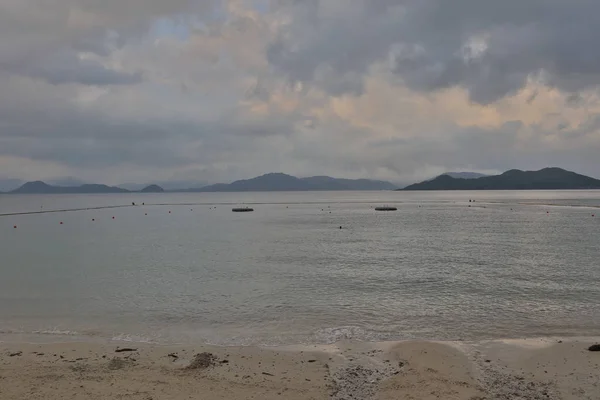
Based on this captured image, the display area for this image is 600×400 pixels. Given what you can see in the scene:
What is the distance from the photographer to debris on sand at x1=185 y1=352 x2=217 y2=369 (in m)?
14.2

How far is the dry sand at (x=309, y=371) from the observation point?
11984 mm

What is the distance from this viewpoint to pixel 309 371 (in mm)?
13711

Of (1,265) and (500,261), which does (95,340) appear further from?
(500,261)

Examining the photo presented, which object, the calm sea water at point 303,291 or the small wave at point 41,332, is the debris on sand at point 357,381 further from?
the small wave at point 41,332

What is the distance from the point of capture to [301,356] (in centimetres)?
1534

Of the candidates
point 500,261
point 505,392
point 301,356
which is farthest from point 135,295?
point 500,261

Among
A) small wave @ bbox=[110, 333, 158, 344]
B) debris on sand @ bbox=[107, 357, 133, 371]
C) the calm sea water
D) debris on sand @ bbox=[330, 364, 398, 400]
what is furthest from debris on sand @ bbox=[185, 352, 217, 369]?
debris on sand @ bbox=[330, 364, 398, 400]

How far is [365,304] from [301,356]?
941 centimetres

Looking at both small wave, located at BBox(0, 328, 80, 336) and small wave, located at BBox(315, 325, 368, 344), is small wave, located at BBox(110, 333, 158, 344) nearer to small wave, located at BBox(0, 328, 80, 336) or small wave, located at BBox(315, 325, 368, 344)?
small wave, located at BBox(0, 328, 80, 336)

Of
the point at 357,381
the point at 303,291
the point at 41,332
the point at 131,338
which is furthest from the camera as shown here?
A: the point at 303,291

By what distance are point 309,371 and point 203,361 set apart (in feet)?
11.9

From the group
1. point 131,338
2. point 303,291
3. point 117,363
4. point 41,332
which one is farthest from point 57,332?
point 303,291

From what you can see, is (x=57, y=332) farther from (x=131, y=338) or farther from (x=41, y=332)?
(x=131, y=338)

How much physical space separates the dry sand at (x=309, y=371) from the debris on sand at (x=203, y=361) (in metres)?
0.03
